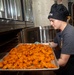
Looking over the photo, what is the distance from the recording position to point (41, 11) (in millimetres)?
4922

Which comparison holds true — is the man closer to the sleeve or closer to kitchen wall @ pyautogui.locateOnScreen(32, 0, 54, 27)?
the sleeve

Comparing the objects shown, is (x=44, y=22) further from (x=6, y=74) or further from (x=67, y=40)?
(x=6, y=74)

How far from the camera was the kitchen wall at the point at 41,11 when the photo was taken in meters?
A: 4.89

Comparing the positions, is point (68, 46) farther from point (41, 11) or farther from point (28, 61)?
point (41, 11)

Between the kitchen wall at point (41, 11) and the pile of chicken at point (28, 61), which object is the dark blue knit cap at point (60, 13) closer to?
the pile of chicken at point (28, 61)

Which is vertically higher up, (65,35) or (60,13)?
(60,13)

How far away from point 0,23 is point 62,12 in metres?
0.91

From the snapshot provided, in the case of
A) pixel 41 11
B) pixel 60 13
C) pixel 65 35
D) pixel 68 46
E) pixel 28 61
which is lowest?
pixel 28 61

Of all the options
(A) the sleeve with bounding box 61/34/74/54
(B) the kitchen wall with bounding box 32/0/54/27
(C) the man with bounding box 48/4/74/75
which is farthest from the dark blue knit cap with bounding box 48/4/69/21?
(B) the kitchen wall with bounding box 32/0/54/27

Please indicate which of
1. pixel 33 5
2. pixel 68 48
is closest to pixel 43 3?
pixel 33 5

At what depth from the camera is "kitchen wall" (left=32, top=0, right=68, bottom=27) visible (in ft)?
16.1

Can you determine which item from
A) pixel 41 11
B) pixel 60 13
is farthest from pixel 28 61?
pixel 41 11

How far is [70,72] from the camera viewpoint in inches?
81.9

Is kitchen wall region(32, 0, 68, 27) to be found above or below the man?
above
